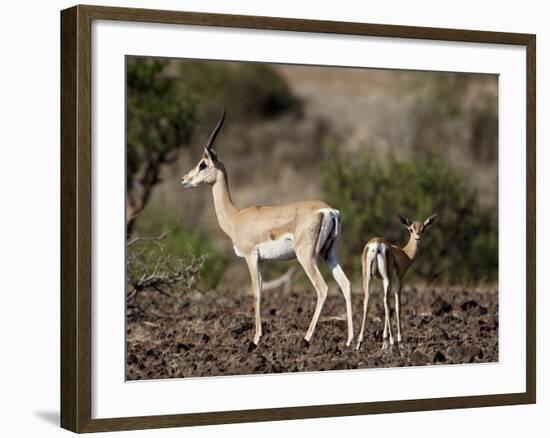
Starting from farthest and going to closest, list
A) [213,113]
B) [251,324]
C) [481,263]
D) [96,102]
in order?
[213,113]
[481,263]
[251,324]
[96,102]

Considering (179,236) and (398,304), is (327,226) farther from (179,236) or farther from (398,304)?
(179,236)

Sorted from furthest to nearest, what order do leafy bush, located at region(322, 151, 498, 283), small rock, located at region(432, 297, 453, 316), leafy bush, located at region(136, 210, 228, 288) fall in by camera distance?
leafy bush, located at region(136, 210, 228, 288), leafy bush, located at region(322, 151, 498, 283), small rock, located at region(432, 297, 453, 316)

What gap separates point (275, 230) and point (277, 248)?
14 cm

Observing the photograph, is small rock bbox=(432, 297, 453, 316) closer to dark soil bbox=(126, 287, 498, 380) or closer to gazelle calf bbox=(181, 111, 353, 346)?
dark soil bbox=(126, 287, 498, 380)

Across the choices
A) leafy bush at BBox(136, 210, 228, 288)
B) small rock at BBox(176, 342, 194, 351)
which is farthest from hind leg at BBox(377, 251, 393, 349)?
leafy bush at BBox(136, 210, 228, 288)

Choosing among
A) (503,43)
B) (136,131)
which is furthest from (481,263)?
(136,131)

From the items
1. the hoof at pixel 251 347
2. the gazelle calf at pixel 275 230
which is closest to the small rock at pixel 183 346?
the hoof at pixel 251 347

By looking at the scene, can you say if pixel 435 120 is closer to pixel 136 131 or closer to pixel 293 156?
pixel 293 156

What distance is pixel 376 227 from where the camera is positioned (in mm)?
12508

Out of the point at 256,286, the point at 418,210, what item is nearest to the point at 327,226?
the point at 256,286

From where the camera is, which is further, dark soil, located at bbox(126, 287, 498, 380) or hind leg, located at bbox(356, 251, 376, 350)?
hind leg, located at bbox(356, 251, 376, 350)

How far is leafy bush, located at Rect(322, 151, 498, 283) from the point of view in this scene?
12062 mm

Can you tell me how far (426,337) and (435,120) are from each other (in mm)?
2312

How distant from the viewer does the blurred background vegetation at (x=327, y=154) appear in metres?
12.1
